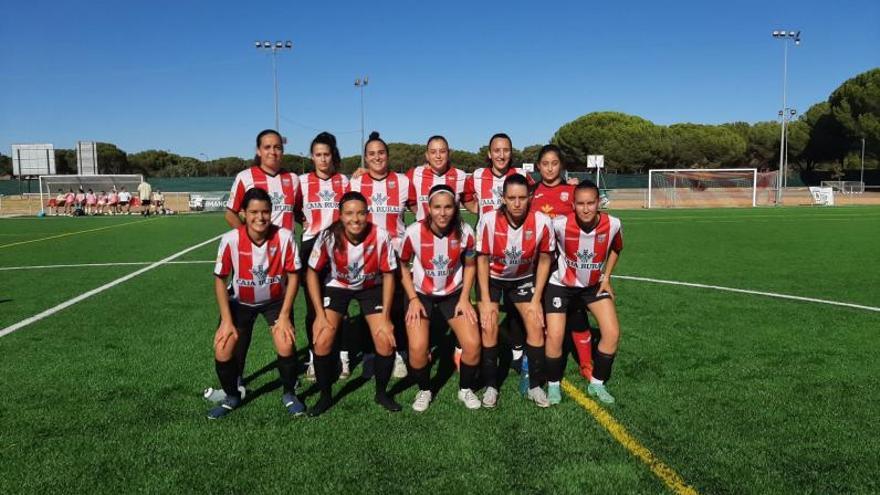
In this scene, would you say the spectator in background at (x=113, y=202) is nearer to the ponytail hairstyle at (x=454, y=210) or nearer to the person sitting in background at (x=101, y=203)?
the person sitting in background at (x=101, y=203)

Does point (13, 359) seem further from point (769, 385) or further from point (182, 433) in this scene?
point (769, 385)

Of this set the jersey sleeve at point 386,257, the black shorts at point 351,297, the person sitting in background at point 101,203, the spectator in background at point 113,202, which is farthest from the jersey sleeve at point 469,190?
the person sitting in background at point 101,203

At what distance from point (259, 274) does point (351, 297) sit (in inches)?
25.9

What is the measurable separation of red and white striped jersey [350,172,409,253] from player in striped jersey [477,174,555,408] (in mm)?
816

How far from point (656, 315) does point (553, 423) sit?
3359 millimetres

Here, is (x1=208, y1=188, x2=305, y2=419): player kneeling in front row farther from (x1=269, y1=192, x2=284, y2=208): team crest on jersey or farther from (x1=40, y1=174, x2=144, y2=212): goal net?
(x1=40, y1=174, x2=144, y2=212): goal net

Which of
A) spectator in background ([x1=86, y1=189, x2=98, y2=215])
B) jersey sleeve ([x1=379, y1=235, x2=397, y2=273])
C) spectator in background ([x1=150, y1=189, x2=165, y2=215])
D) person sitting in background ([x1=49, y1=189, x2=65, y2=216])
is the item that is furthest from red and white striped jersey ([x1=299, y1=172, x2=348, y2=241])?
person sitting in background ([x1=49, y1=189, x2=65, y2=216])

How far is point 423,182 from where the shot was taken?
4.97 metres

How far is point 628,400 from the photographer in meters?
4.08

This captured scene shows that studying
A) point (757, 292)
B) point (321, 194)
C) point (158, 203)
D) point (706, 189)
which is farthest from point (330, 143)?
point (706, 189)

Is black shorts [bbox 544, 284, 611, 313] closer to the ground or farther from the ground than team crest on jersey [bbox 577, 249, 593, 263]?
closer to the ground

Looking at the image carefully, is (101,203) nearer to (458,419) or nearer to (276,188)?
(276,188)

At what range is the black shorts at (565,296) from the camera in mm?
4363

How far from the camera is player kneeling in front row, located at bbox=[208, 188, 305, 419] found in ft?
12.8
